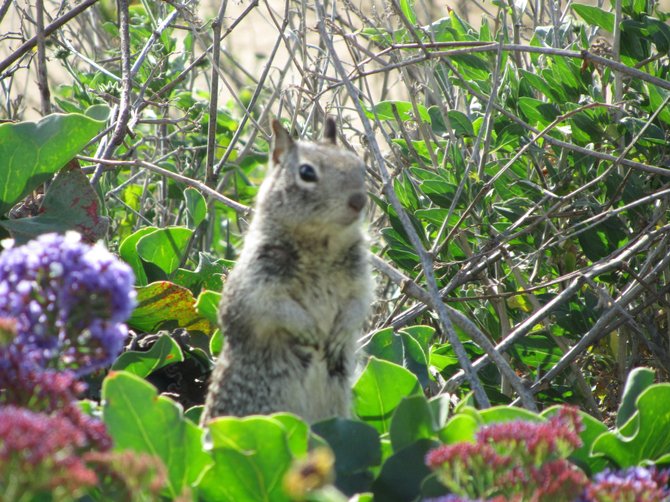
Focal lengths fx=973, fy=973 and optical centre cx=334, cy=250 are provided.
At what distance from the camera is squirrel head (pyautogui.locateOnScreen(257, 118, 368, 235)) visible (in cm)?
320

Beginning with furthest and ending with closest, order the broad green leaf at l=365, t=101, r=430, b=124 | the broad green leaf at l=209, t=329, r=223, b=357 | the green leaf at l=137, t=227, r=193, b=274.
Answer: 1. the broad green leaf at l=365, t=101, r=430, b=124
2. the green leaf at l=137, t=227, r=193, b=274
3. the broad green leaf at l=209, t=329, r=223, b=357

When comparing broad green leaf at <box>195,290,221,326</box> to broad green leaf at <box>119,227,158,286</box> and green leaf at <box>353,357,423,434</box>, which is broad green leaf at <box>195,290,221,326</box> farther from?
green leaf at <box>353,357,423,434</box>

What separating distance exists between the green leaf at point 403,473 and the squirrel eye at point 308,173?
115 cm

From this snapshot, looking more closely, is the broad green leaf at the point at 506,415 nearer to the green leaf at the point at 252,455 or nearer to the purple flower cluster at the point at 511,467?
the purple flower cluster at the point at 511,467

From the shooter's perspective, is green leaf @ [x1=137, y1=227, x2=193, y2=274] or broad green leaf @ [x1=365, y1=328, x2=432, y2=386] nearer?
broad green leaf @ [x1=365, y1=328, x2=432, y2=386]

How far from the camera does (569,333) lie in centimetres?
405

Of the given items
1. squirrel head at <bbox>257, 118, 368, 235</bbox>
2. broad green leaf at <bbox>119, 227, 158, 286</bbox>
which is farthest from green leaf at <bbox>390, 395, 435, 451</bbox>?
broad green leaf at <bbox>119, 227, 158, 286</bbox>

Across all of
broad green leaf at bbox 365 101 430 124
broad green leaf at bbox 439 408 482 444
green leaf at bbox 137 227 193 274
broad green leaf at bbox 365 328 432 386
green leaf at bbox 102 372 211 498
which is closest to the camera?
green leaf at bbox 102 372 211 498

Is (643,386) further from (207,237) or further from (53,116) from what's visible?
(207,237)

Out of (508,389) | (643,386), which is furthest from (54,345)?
(508,389)

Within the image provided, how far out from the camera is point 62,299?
6.33 feet

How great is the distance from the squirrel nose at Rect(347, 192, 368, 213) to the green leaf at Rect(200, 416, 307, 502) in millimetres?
1141

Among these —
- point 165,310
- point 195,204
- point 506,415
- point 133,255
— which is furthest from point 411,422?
point 195,204

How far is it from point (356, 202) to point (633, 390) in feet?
3.46
